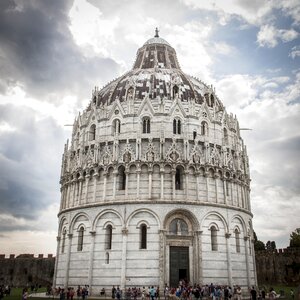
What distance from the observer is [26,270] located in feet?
227

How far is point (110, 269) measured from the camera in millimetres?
36188

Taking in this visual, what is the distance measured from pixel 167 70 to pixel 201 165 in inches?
618

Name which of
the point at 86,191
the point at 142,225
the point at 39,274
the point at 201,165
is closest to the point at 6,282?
the point at 39,274

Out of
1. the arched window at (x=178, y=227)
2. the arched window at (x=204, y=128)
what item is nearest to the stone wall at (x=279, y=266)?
the arched window at (x=178, y=227)

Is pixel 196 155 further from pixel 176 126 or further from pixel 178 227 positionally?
pixel 178 227

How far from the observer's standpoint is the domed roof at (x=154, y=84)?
43969 mm

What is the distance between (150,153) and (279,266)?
3864 cm

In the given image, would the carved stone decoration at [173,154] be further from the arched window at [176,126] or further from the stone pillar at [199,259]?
the stone pillar at [199,259]

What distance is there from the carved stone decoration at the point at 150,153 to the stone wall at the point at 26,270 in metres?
39.5

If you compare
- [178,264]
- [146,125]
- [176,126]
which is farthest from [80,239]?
[176,126]

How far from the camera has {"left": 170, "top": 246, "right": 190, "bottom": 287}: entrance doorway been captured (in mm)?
35781

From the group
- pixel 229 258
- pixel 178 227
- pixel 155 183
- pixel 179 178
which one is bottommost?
pixel 229 258

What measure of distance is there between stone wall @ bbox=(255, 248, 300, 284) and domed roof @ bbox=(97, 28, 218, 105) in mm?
33837

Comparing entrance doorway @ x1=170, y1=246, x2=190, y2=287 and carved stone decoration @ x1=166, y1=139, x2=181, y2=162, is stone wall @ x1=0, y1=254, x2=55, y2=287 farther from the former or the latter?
carved stone decoration @ x1=166, y1=139, x2=181, y2=162
